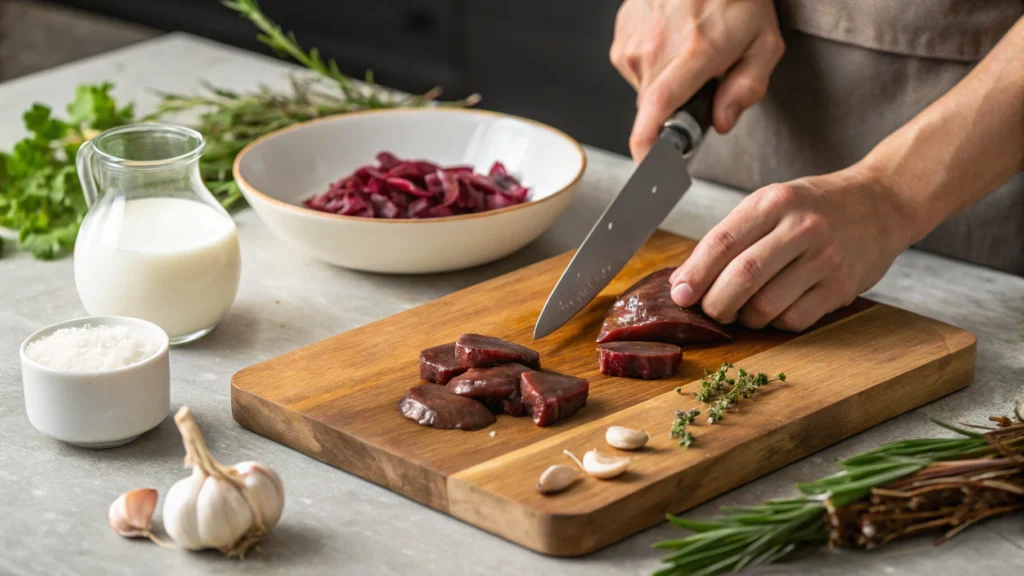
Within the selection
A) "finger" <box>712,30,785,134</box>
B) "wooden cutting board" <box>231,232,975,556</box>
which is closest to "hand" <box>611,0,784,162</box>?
"finger" <box>712,30,785,134</box>

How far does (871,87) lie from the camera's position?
7.97 ft

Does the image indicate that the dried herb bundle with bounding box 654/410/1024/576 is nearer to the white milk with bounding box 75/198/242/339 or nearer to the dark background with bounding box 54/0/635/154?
the white milk with bounding box 75/198/242/339

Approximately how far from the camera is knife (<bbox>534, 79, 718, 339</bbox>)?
6.57 feet

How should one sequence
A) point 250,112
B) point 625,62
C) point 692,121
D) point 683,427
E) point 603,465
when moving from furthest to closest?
1. point 250,112
2. point 625,62
3. point 692,121
4. point 683,427
5. point 603,465

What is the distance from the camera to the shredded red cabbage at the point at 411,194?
7.39 ft

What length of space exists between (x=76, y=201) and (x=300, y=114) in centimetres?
61

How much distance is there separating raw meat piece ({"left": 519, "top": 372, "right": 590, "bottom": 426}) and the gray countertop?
0.21 metres

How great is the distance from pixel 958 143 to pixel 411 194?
1022 millimetres

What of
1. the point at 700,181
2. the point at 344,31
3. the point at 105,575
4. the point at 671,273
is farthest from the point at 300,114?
the point at 344,31

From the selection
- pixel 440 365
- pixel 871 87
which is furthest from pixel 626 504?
pixel 871 87

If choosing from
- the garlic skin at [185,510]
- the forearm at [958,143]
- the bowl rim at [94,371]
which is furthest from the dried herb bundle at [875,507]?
the bowl rim at [94,371]

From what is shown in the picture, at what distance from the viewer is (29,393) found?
1.64 meters

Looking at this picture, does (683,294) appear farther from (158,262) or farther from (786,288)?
(158,262)

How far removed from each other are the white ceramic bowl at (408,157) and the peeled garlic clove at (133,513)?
76 centimetres
